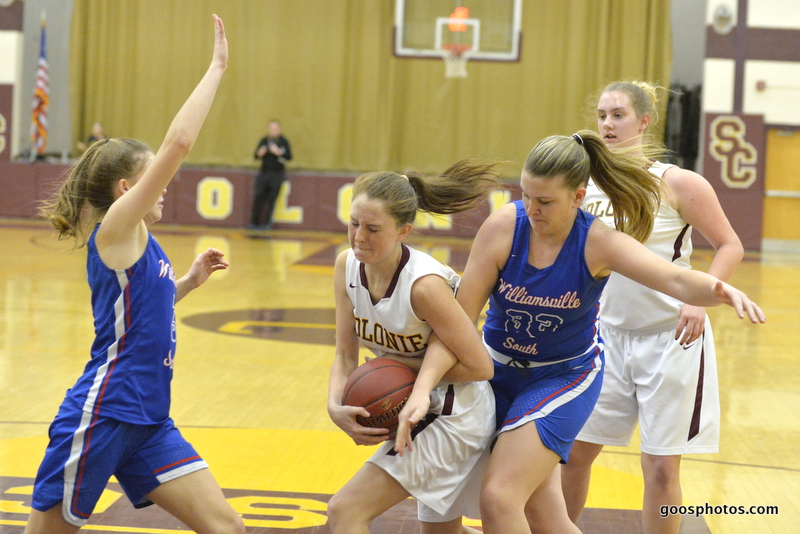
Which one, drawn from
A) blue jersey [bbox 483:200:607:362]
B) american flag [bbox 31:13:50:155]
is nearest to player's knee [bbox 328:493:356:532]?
blue jersey [bbox 483:200:607:362]

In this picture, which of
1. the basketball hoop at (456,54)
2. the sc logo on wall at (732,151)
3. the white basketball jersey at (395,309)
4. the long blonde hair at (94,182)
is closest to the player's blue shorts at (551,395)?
the white basketball jersey at (395,309)

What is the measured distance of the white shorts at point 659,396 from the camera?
125 inches

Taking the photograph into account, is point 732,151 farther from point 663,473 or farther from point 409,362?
point 409,362

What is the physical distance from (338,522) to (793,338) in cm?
651

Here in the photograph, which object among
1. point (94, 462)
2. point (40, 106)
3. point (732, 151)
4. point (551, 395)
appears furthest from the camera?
point (40, 106)

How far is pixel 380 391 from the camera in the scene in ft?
8.57

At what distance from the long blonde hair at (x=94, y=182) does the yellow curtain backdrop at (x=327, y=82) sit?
14.6 m

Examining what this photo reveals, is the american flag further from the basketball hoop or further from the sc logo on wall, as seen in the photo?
the sc logo on wall

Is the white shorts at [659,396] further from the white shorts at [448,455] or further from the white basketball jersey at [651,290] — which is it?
the white shorts at [448,455]

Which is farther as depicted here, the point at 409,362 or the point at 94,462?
the point at 409,362

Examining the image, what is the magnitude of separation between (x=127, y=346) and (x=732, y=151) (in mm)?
14832

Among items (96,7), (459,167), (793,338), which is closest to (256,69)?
(96,7)

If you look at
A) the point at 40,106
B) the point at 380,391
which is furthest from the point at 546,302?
the point at 40,106

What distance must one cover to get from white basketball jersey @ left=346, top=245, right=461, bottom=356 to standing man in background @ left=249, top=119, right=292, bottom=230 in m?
13.5
